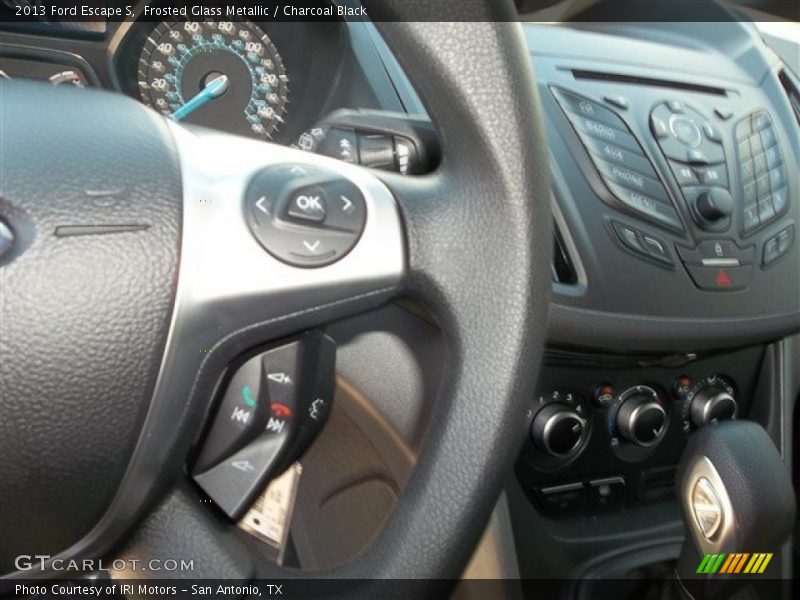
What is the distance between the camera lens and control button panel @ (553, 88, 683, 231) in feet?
3.79

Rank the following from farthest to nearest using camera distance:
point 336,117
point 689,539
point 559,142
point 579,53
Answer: point 579,53, point 559,142, point 689,539, point 336,117

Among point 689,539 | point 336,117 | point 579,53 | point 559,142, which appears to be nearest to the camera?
point 336,117

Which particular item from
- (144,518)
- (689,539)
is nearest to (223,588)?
(144,518)

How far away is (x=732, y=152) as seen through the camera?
1.28m

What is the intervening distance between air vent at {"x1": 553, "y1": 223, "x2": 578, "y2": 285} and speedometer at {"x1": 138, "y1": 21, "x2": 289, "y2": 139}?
500 mm

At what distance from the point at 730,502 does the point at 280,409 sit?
434 millimetres

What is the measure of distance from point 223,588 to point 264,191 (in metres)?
0.27

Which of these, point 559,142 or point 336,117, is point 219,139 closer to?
point 336,117

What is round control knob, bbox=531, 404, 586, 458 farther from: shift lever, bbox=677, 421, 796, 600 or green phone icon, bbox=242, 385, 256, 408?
green phone icon, bbox=242, 385, 256, 408

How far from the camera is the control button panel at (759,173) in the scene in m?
1.27

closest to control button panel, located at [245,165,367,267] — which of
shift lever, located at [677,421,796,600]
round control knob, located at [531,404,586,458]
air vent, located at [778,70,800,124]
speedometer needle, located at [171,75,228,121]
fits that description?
shift lever, located at [677,421,796,600]

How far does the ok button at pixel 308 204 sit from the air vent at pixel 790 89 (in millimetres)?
1153

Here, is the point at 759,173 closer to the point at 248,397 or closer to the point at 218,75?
the point at 218,75

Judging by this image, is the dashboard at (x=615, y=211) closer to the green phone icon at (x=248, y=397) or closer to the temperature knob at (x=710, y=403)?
the temperature knob at (x=710, y=403)
